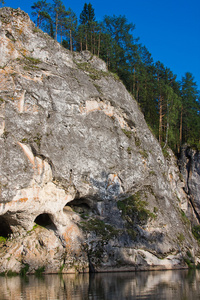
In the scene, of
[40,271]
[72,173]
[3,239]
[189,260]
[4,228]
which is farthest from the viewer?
[189,260]

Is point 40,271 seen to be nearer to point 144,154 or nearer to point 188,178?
point 144,154

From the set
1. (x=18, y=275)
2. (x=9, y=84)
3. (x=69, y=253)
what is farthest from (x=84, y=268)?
(x=9, y=84)

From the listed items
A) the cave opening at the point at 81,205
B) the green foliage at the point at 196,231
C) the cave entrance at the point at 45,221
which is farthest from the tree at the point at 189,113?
the cave entrance at the point at 45,221

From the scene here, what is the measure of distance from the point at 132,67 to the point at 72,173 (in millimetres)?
22255

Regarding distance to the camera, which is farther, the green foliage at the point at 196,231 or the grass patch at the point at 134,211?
the green foliage at the point at 196,231

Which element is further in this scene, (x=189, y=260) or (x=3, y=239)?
(x=189, y=260)

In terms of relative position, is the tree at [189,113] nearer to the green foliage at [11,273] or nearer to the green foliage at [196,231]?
the green foliage at [196,231]

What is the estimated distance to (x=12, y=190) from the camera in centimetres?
1778

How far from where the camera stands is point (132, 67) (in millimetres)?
39062

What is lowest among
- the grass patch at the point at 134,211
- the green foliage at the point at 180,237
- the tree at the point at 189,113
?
the green foliage at the point at 180,237

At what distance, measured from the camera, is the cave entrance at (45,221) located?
20.2 m

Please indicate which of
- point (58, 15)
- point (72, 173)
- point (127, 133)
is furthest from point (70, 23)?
point (72, 173)

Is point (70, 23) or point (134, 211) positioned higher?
point (70, 23)

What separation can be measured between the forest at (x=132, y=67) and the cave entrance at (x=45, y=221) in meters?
17.8
